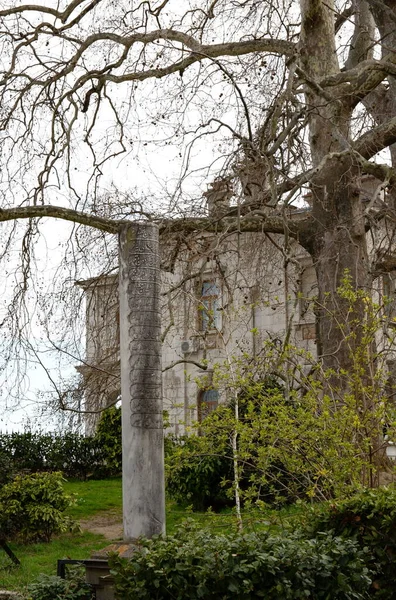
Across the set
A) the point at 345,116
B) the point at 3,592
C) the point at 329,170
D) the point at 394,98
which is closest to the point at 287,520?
the point at 3,592

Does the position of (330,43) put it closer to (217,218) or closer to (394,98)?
(394,98)

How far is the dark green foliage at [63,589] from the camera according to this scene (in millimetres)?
8625

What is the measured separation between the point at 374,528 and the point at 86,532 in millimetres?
9142

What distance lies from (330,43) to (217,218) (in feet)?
12.4

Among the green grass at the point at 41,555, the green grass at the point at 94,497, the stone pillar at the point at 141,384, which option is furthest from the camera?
the green grass at the point at 94,497

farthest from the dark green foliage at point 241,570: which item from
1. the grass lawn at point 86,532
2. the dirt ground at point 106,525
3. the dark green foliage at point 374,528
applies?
the dirt ground at point 106,525

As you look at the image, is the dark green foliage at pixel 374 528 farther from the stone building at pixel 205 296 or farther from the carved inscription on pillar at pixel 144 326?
the stone building at pixel 205 296

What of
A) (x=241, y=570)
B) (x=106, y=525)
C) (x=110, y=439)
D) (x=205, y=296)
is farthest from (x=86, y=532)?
(x=241, y=570)

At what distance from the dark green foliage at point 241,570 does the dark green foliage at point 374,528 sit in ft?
1.71

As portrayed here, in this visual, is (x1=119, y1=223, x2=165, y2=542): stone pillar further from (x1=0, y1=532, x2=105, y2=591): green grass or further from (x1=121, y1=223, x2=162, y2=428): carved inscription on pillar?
(x1=0, y1=532, x2=105, y2=591): green grass

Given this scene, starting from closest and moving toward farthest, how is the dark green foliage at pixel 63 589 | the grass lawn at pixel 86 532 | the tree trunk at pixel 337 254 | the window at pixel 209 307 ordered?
the dark green foliage at pixel 63 589, the grass lawn at pixel 86 532, the window at pixel 209 307, the tree trunk at pixel 337 254

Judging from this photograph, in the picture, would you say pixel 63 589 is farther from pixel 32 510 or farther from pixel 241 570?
pixel 32 510

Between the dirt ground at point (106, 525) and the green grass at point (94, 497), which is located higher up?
the green grass at point (94, 497)

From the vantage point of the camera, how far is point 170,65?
15.6 m
